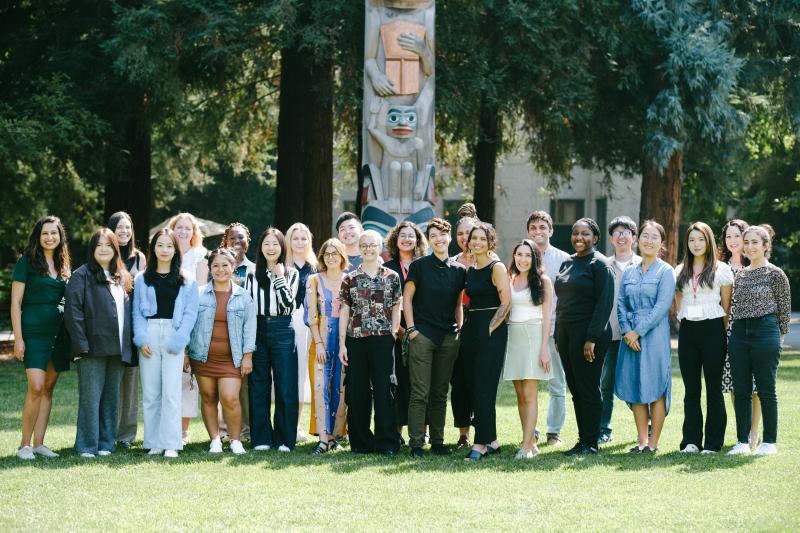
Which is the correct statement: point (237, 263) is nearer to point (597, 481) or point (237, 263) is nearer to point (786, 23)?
point (597, 481)

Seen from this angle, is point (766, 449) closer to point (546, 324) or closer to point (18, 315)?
point (546, 324)

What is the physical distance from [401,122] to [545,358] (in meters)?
5.97

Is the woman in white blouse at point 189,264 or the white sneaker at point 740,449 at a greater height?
the woman in white blouse at point 189,264

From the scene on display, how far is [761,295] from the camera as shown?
27.5ft

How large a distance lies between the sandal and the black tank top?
5.71ft

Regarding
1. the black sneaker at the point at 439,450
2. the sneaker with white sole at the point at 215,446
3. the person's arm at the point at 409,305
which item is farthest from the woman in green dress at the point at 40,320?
the black sneaker at the point at 439,450

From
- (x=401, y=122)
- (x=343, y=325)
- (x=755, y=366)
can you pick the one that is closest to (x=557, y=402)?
(x=755, y=366)

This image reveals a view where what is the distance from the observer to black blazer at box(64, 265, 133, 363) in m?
8.33

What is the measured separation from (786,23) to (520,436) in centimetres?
1178

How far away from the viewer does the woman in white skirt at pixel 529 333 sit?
8453mm

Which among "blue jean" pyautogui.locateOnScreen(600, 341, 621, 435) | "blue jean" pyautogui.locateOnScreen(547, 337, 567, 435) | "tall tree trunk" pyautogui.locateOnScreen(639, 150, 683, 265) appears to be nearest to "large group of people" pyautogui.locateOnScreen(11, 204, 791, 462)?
"blue jean" pyautogui.locateOnScreen(547, 337, 567, 435)

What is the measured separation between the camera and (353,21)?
627 inches

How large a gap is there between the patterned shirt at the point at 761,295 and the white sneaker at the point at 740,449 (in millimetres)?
982

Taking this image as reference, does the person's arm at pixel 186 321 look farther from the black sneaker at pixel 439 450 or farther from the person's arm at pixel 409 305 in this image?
the black sneaker at pixel 439 450
